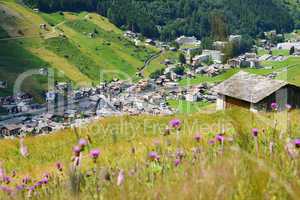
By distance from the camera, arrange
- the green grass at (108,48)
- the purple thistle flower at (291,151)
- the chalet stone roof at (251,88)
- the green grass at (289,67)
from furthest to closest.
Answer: the green grass at (108,48) → the green grass at (289,67) → the chalet stone roof at (251,88) → the purple thistle flower at (291,151)

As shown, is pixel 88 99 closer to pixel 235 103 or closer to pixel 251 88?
pixel 235 103

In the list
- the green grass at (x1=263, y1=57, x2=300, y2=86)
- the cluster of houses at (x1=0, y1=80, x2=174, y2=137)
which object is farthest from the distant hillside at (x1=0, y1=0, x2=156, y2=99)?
the green grass at (x1=263, y1=57, x2=300, y2=86)

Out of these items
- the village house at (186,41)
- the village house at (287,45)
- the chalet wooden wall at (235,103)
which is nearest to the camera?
the chalet wooden wall at (235,103)

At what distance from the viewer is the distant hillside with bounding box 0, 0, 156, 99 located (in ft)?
439

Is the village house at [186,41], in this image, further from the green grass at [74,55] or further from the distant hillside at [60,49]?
the green grass at [74,55]

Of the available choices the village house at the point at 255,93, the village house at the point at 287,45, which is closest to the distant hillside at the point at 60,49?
the village house at the point at 287,45

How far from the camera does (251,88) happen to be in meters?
25.1

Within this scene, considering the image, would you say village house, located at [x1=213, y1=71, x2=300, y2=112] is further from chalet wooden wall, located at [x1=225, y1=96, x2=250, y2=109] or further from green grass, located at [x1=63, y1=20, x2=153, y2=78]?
green grass, located at [x1=63, y1=20, x2=153, y2=78]

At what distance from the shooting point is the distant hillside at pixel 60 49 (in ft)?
439

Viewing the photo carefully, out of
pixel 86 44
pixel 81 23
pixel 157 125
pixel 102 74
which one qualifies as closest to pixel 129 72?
pixel 102 74

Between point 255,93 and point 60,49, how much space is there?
128271mm

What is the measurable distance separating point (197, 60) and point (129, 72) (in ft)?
79.9

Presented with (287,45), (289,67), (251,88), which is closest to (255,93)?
(251,88)

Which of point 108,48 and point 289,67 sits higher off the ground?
point 108,48
